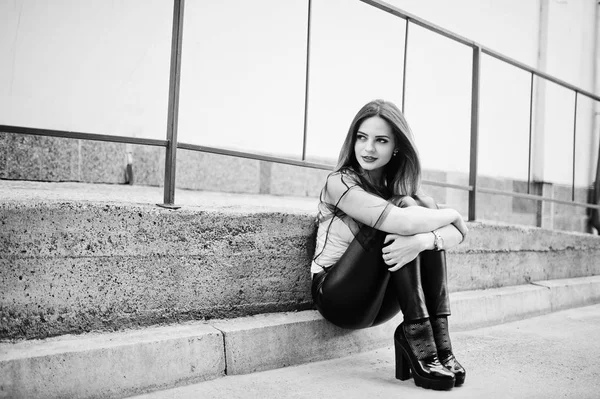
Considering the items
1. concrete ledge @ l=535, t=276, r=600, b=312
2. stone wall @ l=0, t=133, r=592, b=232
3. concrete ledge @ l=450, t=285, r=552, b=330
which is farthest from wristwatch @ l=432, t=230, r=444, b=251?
stone wall @ l=0, t=133, r=592, b=232

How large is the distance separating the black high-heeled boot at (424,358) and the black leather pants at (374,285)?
0.05 meters

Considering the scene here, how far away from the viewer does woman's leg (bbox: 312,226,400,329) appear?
1797 millimetres

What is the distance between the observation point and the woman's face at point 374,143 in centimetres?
201

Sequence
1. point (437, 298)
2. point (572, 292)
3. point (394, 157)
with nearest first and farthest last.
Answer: point (437, 298) → point (394, 157) → point (572, 292)

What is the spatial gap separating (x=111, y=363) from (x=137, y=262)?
13.3 inches

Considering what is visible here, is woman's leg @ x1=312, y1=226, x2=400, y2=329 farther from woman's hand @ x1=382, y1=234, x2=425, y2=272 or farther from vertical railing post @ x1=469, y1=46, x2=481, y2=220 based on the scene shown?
vertical railing post @ x1=469, y1=46, x2=481, y2=220

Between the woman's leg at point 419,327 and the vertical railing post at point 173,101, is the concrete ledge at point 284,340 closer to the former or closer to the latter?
the woman's leg at point 419,327

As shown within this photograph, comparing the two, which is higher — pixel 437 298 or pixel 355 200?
pixel 355 200

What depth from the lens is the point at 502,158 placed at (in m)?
5.45

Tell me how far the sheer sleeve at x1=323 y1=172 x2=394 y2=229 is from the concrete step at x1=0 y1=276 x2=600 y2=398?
18.6 inches

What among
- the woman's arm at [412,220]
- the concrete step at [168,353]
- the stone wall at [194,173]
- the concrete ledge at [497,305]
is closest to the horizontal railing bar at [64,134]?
the concrete step at [168,353]

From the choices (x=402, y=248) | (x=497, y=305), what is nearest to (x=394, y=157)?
(x=402, y=248)

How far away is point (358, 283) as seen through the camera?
1801mm

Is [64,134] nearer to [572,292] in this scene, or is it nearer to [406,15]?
[406,15]
